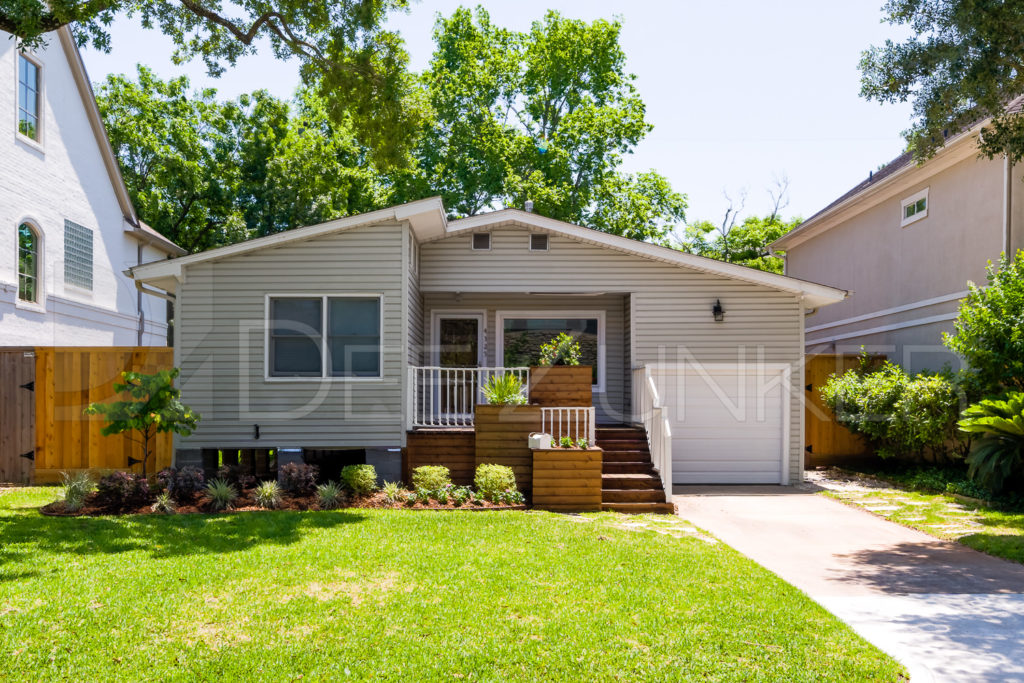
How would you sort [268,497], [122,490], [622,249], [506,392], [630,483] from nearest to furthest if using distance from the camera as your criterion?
[122,490] → [268,497] → [630,483] → [506,392] → [622,249]

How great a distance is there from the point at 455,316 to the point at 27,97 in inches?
347

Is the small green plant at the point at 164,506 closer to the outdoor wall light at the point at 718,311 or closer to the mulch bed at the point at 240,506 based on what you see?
the mulch bed at the point at 240,506

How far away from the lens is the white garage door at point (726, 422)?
12984 millimetres

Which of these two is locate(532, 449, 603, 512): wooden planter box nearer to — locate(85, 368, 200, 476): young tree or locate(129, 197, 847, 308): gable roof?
locate(129, 197, 847, 308): gable roof

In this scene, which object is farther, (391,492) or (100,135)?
(100,135)

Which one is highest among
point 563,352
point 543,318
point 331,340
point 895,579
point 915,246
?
point 915,246

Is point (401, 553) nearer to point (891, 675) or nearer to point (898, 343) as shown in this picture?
point (891, 675)

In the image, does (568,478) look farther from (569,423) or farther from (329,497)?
(329,497)

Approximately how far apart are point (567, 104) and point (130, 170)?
48.3ft

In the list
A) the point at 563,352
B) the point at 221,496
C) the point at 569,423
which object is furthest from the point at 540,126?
the point at 221,496

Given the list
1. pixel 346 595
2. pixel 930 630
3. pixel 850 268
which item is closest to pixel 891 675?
pixel 930 630

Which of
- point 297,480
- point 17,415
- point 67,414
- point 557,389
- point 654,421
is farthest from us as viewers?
point 67,414

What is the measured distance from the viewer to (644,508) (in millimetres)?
10117

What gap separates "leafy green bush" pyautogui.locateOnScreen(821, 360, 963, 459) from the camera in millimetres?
12102
